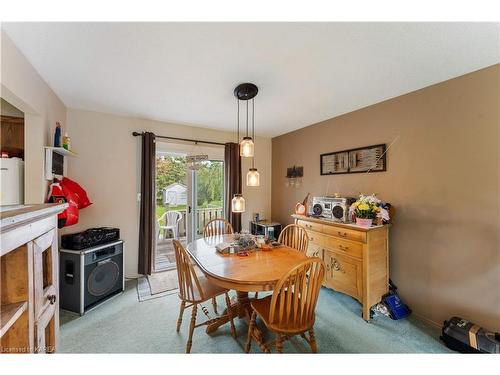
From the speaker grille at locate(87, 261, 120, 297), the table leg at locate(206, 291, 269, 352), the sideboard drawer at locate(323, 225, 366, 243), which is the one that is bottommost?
the table leg at locate(206, 291, 269, 352)

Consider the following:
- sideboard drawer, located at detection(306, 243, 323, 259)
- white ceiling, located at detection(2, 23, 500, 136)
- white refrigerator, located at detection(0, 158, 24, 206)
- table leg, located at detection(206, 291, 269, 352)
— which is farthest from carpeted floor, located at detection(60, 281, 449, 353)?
white ceiling, located at detection(2, 23, 500, 136)

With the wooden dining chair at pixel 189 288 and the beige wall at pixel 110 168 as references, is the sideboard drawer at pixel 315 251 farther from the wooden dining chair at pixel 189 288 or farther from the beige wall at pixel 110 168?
the beige wall at pixel 110 168

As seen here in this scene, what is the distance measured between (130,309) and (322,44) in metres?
3.14

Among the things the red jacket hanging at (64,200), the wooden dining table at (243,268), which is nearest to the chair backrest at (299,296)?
the wooden dining table at (243,268)

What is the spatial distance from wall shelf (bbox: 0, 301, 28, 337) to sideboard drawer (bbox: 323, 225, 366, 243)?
94.1 inches

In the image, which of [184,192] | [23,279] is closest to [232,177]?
[184,192]

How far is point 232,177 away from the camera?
353 centimetres

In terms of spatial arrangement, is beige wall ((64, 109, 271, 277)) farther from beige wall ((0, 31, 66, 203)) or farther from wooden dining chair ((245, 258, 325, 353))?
wooden dining chair ((245, 258, 325, 353))

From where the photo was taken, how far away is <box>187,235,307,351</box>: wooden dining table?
1.37 metres

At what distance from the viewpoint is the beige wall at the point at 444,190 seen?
A: 1674mm

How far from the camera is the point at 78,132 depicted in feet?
8.63
